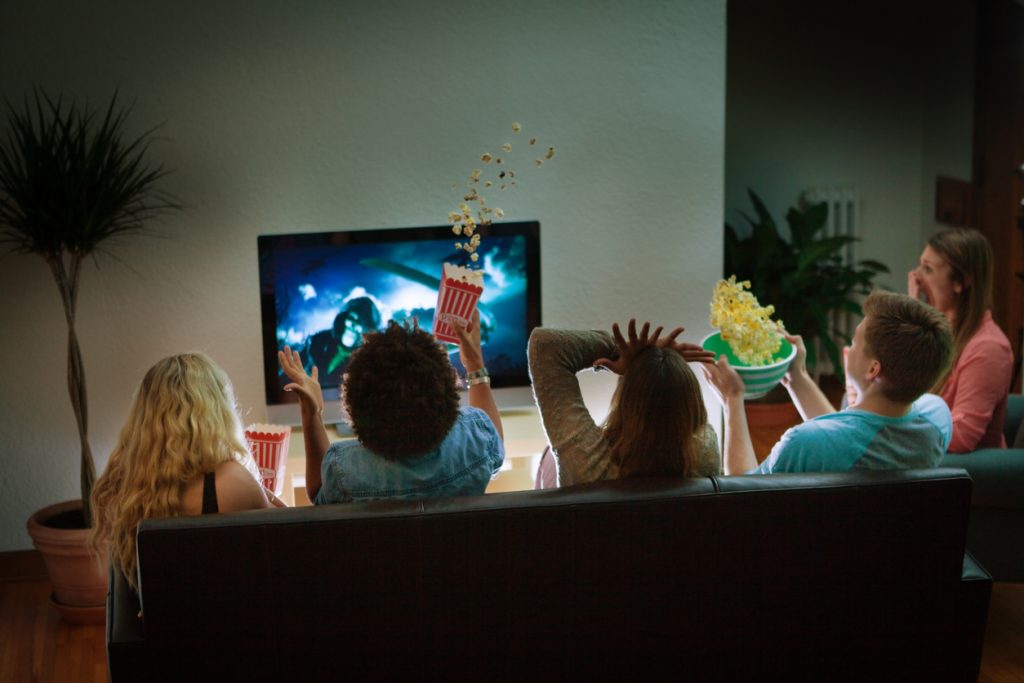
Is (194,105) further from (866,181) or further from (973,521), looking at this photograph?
(866,181)

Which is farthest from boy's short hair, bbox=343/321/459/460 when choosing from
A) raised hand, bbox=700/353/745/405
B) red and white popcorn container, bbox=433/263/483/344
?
red and white popcorn container, bbox=433/263/483/344

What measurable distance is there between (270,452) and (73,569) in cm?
79

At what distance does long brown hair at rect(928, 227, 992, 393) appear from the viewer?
328 centimetres

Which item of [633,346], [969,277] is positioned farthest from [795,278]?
[633,346]

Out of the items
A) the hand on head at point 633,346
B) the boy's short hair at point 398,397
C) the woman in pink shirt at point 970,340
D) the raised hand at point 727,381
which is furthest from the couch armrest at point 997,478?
the boy's short hair at point 398,397

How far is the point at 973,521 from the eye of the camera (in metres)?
3.01

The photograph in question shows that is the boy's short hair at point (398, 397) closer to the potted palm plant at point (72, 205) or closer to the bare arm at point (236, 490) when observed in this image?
the bare arm at point (236, 490)

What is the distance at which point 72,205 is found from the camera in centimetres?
319

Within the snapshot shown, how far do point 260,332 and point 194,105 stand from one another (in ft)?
2.72

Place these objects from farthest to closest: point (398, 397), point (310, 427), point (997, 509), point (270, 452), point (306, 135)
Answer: point (306, 135)
point (270, 452)
point (997, 509)
point (310, 427)
point (398, 397)

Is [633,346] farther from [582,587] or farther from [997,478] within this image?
[997,478]

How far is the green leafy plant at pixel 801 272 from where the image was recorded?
567cm

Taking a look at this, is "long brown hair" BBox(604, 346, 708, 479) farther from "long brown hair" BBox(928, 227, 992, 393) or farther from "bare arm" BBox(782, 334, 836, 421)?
"long brown hair" BBox(928, 227, 992, 393)

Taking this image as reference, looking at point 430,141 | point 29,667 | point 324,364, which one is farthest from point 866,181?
point 29,667
